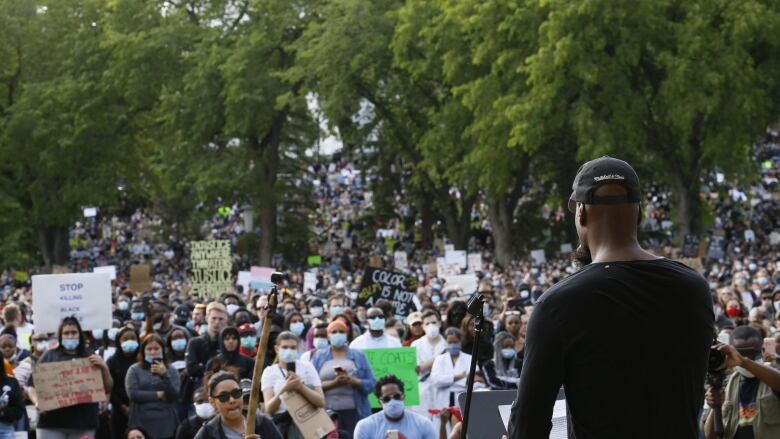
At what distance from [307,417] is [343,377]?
126 cm

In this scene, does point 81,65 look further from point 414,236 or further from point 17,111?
point 414,236

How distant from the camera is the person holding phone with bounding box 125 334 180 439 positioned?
12.5 metres

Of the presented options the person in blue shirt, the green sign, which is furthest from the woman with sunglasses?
the green sign

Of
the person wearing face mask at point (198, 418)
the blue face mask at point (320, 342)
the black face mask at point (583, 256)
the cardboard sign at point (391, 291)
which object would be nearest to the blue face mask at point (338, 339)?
the blue face mask at point (320, 342)

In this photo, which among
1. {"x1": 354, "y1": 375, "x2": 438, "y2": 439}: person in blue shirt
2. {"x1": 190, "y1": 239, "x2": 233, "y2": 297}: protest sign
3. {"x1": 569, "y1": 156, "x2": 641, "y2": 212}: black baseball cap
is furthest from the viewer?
{"x1": 190, "y1": 239, "x2": 233, "y2": 297}: protest sign

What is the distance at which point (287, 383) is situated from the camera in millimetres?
11211

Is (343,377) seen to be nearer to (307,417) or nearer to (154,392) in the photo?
(307,417)

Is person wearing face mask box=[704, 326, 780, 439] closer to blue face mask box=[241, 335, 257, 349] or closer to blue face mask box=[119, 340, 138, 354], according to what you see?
blue face mask box=[241, 335, 257, 349]

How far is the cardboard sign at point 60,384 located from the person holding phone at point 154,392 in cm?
37

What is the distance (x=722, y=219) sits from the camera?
63406mm

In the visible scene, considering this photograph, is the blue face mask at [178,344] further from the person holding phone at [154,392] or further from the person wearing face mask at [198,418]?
the person wearing face mask at [198,418]

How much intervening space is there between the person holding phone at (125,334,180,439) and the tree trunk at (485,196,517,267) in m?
37.7

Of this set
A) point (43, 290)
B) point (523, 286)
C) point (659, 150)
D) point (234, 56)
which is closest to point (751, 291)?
point (523, 286)

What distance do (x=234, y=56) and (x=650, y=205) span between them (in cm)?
2237
